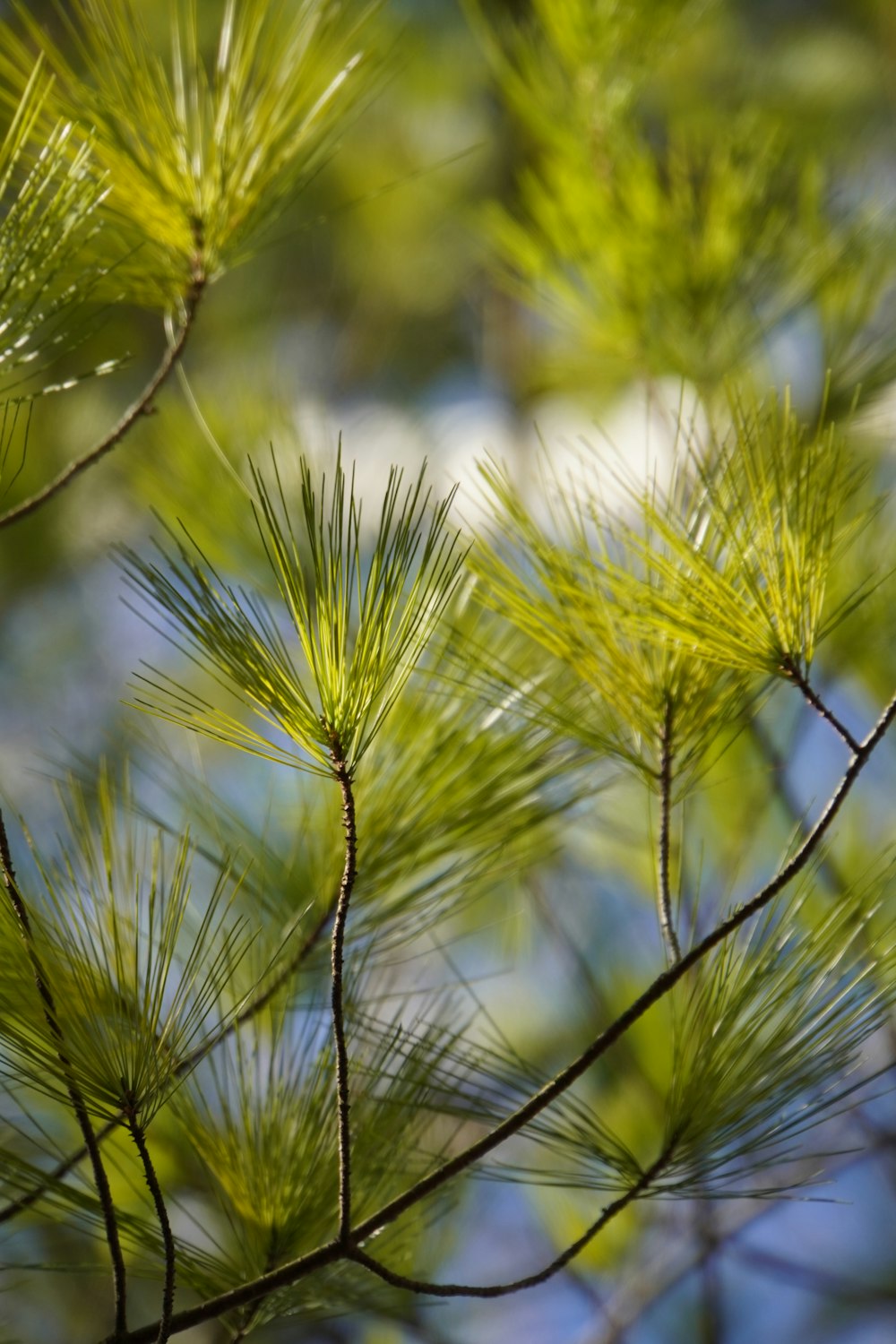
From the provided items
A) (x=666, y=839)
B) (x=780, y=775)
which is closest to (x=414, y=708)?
(x=666, y=839)

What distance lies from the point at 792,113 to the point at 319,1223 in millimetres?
961

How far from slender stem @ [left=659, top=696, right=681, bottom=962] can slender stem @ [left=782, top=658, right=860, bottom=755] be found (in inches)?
2.1

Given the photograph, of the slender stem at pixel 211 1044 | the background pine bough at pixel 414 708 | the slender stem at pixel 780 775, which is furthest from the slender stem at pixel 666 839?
the slender stem at pixel 780 775

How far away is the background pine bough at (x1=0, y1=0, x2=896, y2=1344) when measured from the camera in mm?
311

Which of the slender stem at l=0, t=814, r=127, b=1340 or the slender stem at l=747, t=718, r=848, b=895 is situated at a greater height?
the slender stem at l=747, t=718, r=848, b=895

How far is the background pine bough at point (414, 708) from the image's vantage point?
311 millimetres

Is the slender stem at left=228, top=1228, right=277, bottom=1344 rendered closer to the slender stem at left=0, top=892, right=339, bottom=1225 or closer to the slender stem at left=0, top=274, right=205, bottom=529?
the slender stem at left=0, top=892, right=339, bottom=1225

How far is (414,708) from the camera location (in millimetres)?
472

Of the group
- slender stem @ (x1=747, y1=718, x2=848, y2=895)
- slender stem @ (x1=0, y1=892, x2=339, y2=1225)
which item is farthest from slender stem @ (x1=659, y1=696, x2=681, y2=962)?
slender stem @ (x1=747, y1=718, x2=848, y2=895)

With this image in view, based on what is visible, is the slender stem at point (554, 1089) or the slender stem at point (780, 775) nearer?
the slender stem at point (554, 1089)

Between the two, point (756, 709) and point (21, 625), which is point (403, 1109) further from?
point (21, 625)

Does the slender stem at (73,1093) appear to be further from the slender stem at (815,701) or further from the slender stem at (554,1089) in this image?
the slender stem at (815,701)

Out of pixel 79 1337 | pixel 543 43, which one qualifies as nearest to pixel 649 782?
pixel 543 43

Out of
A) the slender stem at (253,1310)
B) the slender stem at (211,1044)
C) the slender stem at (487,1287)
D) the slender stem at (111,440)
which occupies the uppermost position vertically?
the slender stem at (111,440)
